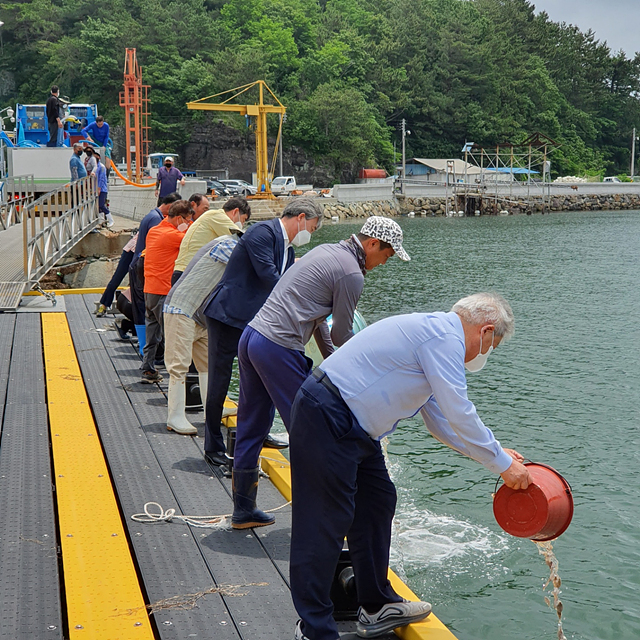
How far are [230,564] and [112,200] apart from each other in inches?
942

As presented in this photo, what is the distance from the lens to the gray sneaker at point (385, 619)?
3695mm

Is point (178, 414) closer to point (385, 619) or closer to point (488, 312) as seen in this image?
point (385, 619)

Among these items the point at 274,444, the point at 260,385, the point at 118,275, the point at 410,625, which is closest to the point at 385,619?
the point at 410,625

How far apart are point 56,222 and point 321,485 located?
450 inches

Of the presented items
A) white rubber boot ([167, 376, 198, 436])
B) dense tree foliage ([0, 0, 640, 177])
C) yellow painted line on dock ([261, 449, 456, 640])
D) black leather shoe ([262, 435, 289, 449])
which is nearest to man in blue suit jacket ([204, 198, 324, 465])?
yellow painted line on dock ([261, 449, 456, 640])

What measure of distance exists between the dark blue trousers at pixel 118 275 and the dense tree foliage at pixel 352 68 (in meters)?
67.3

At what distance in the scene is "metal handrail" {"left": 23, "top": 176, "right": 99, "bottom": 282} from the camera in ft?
40.8

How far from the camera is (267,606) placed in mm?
3902

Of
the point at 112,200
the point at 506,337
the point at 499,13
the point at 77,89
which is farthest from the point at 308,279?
the point at 499,13

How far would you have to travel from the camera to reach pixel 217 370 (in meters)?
5.64

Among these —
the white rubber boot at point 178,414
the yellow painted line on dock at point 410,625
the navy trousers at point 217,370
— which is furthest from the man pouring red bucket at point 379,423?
the white rubber boot at point 178,414

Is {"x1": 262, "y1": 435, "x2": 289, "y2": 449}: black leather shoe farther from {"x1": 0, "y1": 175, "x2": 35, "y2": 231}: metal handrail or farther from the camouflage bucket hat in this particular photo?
{"x1": 0, "y1": 175, "x2": 35, "y2": 231}: metal handrail

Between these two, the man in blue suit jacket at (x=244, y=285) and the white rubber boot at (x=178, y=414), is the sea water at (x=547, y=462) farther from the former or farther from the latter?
the white rubber boot at (x=178, y=414)

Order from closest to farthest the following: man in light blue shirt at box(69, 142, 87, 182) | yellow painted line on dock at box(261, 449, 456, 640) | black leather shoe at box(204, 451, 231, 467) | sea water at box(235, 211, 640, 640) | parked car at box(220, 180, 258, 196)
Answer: yellow painted line on dock at box(261, 449, 456, 640) < sea water at box(235, 211, 640, 640) < black leather shoe at box(204, 451, 231, 467) < man in light blue shirt at box(69, 142, 87, 182) < parked car at box(220, 180, 258, 196)
